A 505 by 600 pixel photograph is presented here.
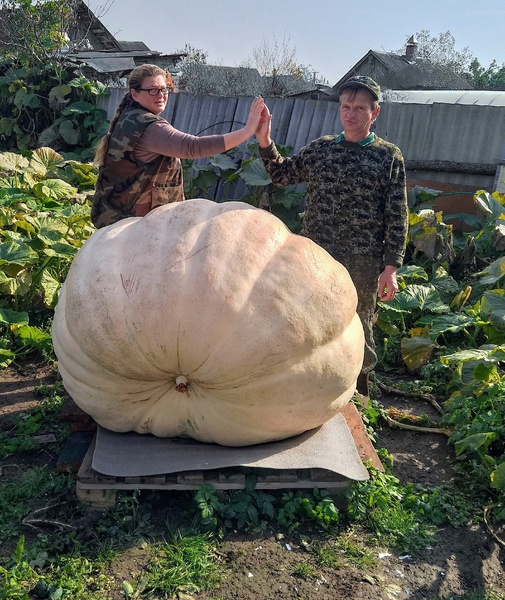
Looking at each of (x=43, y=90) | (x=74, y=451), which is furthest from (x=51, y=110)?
(x=74, y=451)

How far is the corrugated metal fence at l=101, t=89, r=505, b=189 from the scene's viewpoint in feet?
22.1

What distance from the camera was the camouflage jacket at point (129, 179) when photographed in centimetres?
316

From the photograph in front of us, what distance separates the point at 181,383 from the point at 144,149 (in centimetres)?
139

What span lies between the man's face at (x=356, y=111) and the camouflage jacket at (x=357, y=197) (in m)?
0.08

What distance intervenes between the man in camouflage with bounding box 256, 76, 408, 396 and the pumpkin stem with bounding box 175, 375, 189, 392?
1409 millimetres

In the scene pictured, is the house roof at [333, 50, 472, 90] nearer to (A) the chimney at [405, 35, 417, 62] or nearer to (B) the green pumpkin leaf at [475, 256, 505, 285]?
(A) the chimney at [405, 35, 417, 62]

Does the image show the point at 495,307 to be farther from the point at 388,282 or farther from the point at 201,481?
the point at 201,481

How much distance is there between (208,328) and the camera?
2.32 m

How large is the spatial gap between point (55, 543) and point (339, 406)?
1.32 metres

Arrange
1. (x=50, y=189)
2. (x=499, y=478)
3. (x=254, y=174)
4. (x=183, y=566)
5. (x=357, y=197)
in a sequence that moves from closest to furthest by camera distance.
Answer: (x=183, y=566)
(x=499, y=478)
(x=357, y=197)
(x=50, y=189)
(x=254, y=174)

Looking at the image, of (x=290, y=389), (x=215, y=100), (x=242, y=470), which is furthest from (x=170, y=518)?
(x=215, y=100)

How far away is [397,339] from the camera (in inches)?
183

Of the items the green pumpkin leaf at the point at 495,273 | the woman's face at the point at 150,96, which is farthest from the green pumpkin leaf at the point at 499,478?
the woman's face at the point at 150,96

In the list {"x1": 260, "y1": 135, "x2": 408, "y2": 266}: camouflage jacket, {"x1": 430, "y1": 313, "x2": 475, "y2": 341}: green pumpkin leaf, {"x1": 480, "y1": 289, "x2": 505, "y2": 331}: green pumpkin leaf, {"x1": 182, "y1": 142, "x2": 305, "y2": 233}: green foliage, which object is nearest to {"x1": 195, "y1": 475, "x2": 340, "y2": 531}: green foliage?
{"x1": 260, "y1": 135, "x2": 408, "y2": 266}: camouflage jacket
